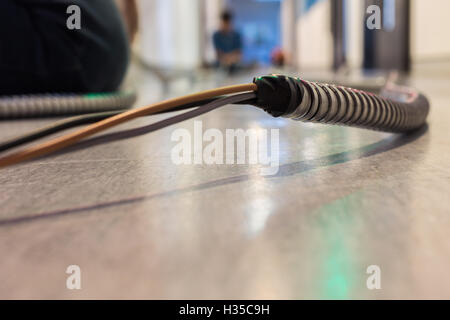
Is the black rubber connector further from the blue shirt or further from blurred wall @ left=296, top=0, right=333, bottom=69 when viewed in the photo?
blurred wall @ left=296, top=0, right=333, bottom=69

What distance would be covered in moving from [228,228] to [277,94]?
146mm

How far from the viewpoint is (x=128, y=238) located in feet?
0.86

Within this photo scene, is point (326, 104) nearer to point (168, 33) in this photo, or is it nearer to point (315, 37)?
point (168, 33)

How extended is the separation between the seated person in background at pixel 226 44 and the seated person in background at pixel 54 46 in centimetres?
483

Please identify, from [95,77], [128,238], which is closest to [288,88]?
[128,238]

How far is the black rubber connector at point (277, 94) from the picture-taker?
37cm

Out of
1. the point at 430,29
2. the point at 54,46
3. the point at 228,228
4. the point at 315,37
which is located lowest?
the point at 228,228

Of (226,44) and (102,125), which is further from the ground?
(226,44)

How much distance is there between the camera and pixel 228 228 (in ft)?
0.90

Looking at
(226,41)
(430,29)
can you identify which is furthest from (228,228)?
(226,41)

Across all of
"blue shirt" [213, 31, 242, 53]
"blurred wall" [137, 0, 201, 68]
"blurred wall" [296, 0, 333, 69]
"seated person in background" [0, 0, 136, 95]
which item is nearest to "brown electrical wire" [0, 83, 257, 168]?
"seated person in background" [0, 0, 136, 95]

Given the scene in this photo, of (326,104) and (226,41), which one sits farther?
(226,41)

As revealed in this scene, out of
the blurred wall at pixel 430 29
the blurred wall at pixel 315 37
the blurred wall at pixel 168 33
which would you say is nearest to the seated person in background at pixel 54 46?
the blurred wall at pixel 168 33

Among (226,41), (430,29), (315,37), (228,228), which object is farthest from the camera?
(315,37)
